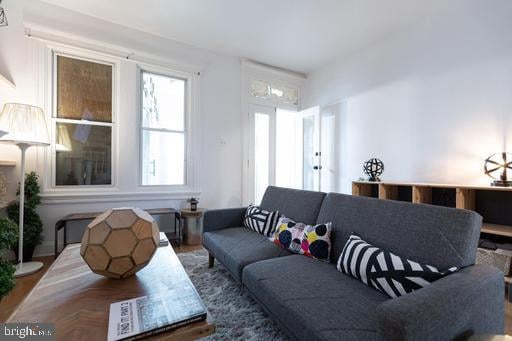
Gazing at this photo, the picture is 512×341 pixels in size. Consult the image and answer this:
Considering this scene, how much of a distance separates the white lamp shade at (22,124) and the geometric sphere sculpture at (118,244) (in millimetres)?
1868

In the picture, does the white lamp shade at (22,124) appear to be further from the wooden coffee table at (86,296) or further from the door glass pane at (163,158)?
the wooden coffee table at (86,296)

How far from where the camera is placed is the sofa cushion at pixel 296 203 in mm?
1938

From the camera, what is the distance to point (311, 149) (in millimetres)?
4176

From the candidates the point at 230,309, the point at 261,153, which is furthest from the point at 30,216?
the point at 261,153

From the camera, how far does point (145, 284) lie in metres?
1.09

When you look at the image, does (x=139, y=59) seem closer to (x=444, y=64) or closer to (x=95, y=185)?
(x=95, y=185)

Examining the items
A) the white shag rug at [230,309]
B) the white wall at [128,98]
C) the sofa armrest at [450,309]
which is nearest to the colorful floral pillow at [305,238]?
the white shag rug at [230,309]

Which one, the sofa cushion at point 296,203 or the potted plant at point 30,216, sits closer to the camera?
the sofa cushion at point 296,203

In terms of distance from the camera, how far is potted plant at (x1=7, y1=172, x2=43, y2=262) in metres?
2.45

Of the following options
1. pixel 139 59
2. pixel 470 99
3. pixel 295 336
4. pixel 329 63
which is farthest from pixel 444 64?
pixel 139 59

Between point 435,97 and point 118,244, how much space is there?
11.0 ft

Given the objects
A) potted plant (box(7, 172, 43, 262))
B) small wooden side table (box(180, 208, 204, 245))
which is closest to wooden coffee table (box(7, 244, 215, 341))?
potted plant (box(7, 172, 43, 262))

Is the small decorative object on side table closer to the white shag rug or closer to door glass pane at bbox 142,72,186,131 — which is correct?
the white shag rug

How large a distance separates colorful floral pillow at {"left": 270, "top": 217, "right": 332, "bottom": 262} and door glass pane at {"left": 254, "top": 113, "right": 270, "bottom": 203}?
2.25 meters
